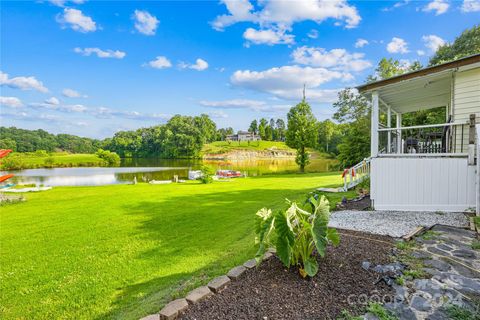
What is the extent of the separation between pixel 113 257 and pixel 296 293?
334 cm

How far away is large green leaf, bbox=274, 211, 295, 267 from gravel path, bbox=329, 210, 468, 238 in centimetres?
256

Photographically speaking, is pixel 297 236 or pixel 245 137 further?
pixel 245 137

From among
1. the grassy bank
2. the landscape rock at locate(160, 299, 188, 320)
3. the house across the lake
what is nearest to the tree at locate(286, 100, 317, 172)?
the landscape rock at locate(160, 299, 188, 320)

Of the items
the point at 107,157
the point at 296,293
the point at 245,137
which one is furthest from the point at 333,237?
the point at 245,137

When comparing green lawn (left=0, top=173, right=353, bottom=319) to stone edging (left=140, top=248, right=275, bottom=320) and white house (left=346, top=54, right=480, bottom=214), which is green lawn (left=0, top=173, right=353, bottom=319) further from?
white house (left=346, top=54, right=480, bottom=214)

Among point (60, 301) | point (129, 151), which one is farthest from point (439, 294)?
point (129, 151)

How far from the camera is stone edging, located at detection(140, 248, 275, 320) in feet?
6.96

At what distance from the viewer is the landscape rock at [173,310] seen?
2.09 m

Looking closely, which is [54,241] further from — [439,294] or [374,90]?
[374,90]

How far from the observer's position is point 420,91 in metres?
7.28

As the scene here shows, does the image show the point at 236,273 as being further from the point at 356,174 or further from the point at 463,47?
the point at 463,47

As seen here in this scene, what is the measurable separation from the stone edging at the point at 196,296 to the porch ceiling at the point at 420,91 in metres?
6.11

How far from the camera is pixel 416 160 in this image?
5.67m

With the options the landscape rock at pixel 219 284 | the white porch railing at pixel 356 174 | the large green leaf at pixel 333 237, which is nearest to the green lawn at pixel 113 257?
the landscape rock at pixel 219 284
